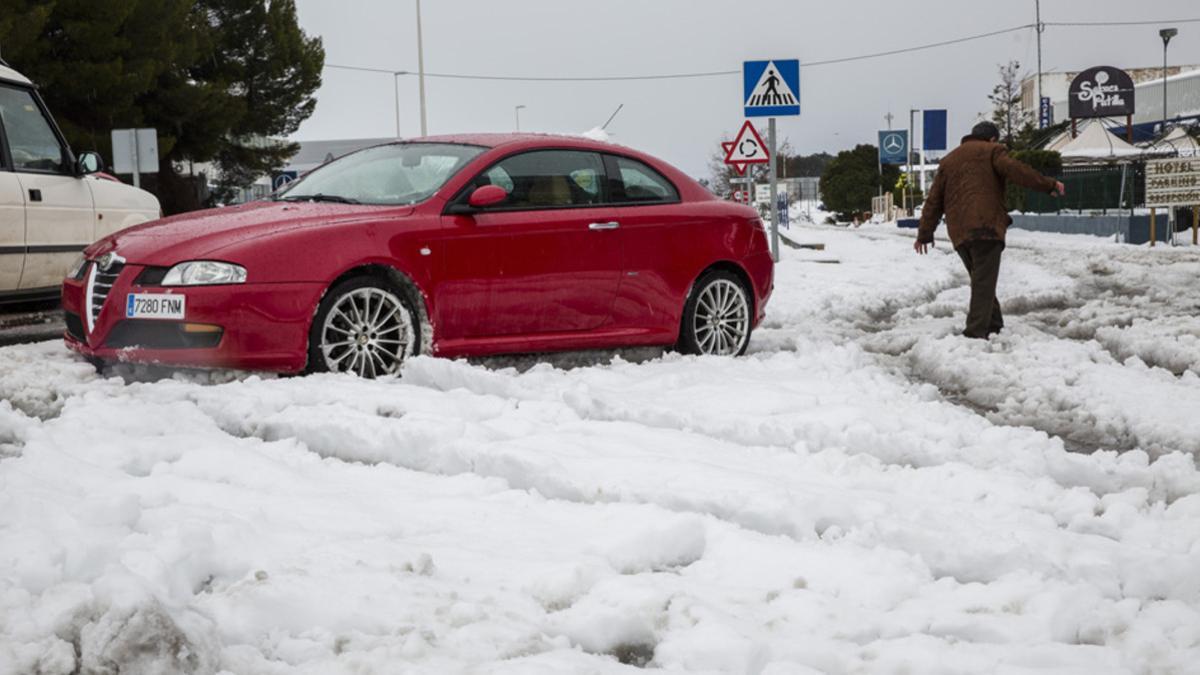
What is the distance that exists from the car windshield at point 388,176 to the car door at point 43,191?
7.98ft

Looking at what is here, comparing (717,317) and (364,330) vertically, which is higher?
(364,330)

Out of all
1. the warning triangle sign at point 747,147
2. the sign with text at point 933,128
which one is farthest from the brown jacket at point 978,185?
the sign with text at point 933,128

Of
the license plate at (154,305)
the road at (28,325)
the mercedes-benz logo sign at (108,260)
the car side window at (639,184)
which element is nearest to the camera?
the license plate at (154,305)

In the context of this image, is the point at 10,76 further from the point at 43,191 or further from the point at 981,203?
the point at 981,203

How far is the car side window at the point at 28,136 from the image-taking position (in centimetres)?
956

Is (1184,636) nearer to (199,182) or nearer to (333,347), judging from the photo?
(333,347)

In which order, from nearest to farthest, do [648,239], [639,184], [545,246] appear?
[545,246]
[648,239]
[639,184]

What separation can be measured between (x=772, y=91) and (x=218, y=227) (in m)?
11.4

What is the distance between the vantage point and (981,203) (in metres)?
9.98

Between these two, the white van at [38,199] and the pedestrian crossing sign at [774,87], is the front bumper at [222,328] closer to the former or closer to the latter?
the white van at [38,199]

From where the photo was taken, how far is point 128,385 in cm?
647

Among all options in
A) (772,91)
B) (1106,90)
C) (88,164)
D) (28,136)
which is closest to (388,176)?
(88,164)

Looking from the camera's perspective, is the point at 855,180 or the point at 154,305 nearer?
the point at 154,305

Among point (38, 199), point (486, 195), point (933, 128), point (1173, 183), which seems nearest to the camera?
point (486, 195)
